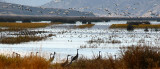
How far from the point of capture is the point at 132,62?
488 inches

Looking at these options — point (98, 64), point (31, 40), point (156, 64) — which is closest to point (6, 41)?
point (31, 40)

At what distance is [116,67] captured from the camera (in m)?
12.4

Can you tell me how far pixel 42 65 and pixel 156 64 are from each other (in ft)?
11.5

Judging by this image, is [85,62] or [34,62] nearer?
[34,62]

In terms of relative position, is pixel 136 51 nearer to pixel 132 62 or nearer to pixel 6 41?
pixel 132 62

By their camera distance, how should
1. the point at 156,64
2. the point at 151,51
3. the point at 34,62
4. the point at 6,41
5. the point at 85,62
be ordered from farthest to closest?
the point at 6,41 → the point at 85,62 → the point at 151,51 → the point at 156,64 → the point at 34,62

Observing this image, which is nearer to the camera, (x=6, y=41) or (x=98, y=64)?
(x=98, y=64)

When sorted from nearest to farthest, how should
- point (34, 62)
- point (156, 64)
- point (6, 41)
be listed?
point (34, 62) < point (156, 64) < point (6, 41)

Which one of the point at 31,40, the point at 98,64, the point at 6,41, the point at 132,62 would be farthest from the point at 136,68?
the point at 31,40

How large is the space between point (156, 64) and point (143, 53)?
75 centimetres

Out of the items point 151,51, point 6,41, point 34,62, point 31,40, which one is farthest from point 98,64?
point 31,40

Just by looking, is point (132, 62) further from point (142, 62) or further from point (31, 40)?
point (31, 40)

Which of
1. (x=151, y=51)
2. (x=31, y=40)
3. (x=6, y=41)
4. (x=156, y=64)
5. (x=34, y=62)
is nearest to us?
(x=34, y=62)

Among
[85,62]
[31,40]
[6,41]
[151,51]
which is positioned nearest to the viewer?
[151,51]
